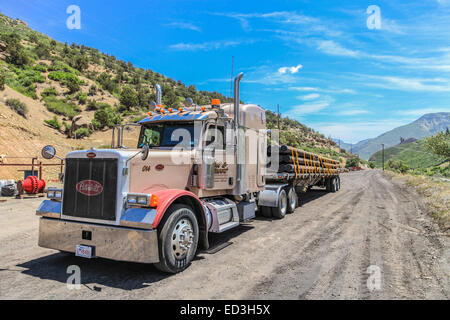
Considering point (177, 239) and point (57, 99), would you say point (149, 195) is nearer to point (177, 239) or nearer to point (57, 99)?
point (177, 239)

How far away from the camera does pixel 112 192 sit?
14.0 feet

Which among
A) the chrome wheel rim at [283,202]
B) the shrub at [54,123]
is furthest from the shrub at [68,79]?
the chrome wheel rim at [283,202]

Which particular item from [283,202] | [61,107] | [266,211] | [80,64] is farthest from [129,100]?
[266,211]

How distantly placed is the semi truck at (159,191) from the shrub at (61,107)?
26880mm

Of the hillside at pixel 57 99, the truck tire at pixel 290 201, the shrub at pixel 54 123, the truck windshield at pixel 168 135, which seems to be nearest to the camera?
the truck windshield at pixel 168 135

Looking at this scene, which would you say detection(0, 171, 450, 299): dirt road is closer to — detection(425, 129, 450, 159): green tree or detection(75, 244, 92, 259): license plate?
detection(75, 244, 92, 259): license plate

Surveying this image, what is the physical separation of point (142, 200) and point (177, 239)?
3.06 ft

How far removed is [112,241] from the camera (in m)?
4.17

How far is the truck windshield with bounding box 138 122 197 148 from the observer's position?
5887 millimetres

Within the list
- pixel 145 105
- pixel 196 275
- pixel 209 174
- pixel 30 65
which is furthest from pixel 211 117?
pixel 30 65

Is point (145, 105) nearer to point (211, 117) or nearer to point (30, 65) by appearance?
point (30, 65)

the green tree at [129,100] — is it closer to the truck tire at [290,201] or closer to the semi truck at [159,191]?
the truck tire at [290,201]

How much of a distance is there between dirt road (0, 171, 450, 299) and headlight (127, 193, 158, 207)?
1.19 metres

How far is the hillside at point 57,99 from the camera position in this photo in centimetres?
1925
